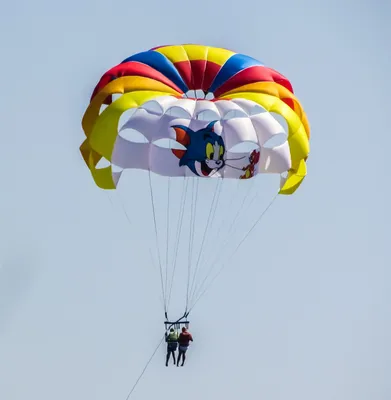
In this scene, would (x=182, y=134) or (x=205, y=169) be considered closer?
(x=182, y=134)

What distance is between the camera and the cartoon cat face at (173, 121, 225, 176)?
3144 cm

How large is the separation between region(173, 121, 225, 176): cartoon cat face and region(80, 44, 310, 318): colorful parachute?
2 cm

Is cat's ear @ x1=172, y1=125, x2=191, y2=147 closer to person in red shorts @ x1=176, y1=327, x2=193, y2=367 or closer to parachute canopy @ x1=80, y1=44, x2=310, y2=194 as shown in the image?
parachute canopy @ x1=80, y1=44, x2=310, y2=194

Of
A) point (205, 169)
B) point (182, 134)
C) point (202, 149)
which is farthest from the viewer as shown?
point (205, 169)

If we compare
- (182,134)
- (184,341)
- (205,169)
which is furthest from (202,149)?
(184,341)

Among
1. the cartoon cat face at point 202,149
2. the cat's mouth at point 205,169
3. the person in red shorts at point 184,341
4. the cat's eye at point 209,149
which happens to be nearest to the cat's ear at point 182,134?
the cartoon cat face at point 202,149

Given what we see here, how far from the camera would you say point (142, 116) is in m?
31.4

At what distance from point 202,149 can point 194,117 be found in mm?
731

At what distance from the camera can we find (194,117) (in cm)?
3139

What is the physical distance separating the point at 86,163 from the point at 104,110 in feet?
5.71

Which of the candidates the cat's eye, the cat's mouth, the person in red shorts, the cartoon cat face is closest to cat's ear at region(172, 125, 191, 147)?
the cartoon cat face

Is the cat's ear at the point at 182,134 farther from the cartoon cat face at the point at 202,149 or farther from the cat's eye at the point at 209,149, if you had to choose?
the cat's eye at the point at 209,149

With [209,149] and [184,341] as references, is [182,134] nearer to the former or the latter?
[209,149]

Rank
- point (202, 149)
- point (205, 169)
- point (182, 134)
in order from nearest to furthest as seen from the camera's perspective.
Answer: point (182, 134), point (202, 149), point (205, 169)
